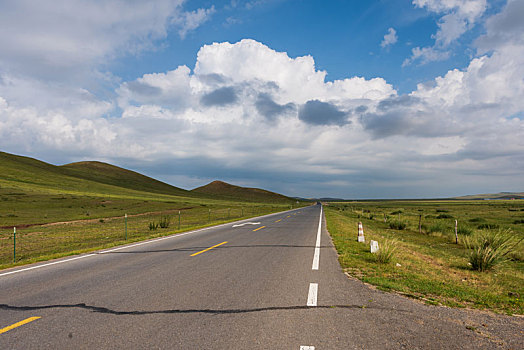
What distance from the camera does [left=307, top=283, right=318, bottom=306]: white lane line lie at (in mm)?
5609

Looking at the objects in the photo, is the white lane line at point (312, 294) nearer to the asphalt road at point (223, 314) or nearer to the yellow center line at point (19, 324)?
the asphalt road at point (223, 314)

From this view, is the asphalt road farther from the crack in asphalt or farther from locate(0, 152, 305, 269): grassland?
locate(0, 152, 305, 269): grassland

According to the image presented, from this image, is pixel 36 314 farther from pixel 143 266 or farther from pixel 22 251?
pixel 22 251

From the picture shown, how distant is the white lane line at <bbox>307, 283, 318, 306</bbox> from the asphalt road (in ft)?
0.06

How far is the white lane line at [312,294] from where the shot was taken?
5.61m

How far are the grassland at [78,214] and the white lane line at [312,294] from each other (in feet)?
30.9

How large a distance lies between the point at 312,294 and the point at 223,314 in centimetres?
196

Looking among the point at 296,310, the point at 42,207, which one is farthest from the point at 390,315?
the point at 42,207

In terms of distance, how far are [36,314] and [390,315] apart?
5733 mm

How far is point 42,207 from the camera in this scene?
52188 mm

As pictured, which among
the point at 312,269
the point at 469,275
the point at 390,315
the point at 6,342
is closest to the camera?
the point at 6,342

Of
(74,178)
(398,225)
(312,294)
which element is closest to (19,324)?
(312,294)

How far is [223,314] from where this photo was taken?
5.01 meters

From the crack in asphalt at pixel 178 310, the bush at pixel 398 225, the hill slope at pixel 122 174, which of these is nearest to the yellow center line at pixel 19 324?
the crack in asphalt at pixel 178 310
